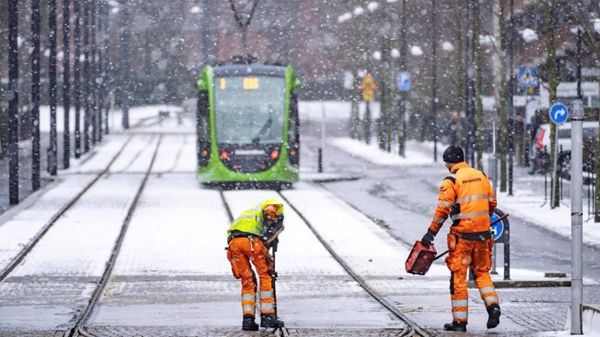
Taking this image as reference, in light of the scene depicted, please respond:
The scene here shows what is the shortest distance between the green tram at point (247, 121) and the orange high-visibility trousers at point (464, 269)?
25118mm

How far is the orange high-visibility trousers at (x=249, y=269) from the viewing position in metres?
13.9

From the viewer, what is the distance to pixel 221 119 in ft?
128

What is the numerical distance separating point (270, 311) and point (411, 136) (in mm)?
63493

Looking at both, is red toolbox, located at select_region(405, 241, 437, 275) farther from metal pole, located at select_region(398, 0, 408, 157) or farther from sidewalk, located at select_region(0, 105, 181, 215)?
metal pole, located at select_region(398, 0, 408, 157)

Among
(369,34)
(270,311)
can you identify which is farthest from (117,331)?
(369,34)

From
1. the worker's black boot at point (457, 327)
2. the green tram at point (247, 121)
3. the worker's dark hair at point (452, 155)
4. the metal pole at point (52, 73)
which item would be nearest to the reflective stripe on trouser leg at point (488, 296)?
the worker's black boot at point (457, 327)

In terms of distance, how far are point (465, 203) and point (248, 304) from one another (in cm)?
213

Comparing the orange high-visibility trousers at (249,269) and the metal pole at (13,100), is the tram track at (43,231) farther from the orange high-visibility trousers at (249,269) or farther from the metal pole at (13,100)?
the orange high-visibility trousers at (249,269)

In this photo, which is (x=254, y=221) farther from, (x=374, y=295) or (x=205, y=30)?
(x=205, y=30)

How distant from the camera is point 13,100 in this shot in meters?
35.2

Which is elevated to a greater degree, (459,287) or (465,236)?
(465,236)

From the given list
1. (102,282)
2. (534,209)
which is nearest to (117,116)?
(534,209)

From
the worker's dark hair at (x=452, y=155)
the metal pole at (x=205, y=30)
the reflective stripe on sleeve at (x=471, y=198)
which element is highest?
the metal pole at (x=205, y=30)

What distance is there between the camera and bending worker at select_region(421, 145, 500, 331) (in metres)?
13.9
